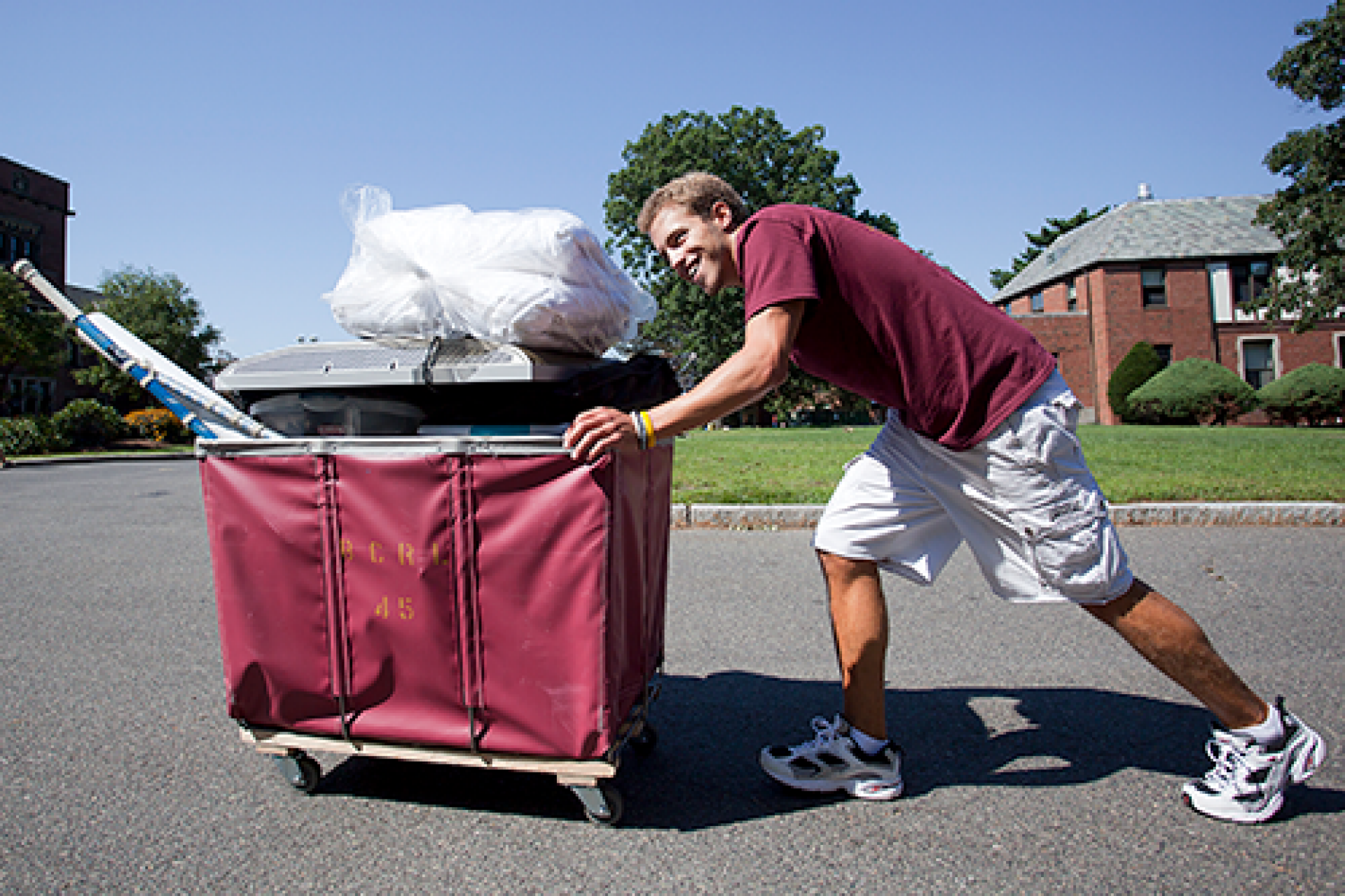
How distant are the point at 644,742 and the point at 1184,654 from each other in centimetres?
161

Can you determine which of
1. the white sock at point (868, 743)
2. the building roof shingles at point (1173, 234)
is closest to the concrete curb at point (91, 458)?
the white sock at point (868, 743)

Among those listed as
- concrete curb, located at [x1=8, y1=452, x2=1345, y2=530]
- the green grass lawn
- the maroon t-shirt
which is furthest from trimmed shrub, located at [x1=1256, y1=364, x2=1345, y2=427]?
the maroon t-shirt

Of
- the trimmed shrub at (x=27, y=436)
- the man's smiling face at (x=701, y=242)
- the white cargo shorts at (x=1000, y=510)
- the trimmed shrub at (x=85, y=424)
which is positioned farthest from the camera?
the trimmed shrub at (x=85, y=424)

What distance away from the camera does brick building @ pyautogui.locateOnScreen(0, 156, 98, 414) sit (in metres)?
37.8

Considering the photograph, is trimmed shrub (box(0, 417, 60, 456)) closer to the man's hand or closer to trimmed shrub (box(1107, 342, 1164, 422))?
the man's hand

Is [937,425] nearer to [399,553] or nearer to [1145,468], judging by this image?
[399,553]

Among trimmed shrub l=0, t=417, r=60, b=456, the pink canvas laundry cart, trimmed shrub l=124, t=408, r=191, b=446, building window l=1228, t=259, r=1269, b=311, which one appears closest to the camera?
the pink canvas laundry cart

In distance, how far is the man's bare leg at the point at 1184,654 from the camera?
7.19ft

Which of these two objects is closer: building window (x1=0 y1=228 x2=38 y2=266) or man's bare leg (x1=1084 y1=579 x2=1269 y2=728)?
man's bare leg (x1=1084 y1=579 x2=1269 y2=728)

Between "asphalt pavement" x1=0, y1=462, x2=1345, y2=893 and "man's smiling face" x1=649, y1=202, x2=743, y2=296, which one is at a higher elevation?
"man's smiling face" x1=649, y1=202, x2=743, y2=296

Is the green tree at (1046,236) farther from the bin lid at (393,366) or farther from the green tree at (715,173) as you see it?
the bin lid at (393,366)

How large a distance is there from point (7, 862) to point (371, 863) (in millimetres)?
909

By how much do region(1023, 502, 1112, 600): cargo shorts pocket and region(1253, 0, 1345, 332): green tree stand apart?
27739 millimetres

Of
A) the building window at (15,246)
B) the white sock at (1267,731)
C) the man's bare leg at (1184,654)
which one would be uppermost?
the building window at (15,246)
